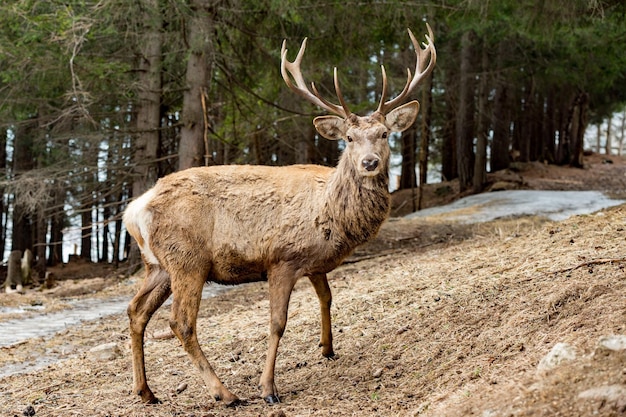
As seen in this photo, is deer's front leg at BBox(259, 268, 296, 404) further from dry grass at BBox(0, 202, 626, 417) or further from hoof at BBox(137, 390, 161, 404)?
hoof at BBox(137, 390, 161, 404)

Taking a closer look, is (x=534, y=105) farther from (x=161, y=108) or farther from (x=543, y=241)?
(x=543, y=241)

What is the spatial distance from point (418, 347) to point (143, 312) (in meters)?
2.15

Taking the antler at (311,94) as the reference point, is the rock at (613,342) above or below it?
below

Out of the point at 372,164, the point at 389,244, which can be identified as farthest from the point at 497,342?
the point at 389,244

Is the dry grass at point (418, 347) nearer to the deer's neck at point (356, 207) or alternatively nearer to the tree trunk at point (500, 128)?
the deer's neck at point (356, 207)

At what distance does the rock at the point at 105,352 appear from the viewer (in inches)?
268

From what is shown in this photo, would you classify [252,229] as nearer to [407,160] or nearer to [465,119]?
[465,119]

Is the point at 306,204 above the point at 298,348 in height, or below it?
above

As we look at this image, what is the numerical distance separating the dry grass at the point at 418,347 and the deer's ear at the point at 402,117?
5.26 ft

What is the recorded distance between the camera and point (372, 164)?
5.25m

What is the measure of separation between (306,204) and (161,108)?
31.9 ft

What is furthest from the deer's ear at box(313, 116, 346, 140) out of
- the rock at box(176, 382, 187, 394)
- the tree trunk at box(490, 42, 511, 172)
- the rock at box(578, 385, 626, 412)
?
the tree trunk at box(490, 42, 511, 172)

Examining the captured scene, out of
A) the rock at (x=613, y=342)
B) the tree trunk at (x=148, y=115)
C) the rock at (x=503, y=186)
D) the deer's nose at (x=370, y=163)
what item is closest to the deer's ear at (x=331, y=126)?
the deer's nose at (x=370, y=163)

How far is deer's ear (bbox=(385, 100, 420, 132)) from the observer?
5.75 m
